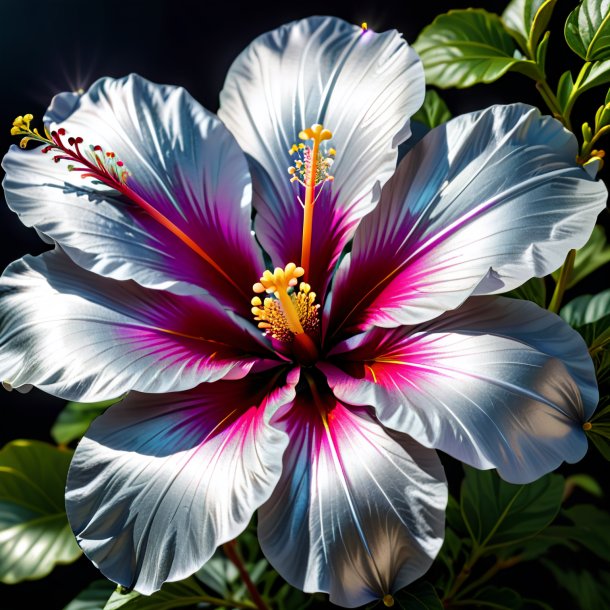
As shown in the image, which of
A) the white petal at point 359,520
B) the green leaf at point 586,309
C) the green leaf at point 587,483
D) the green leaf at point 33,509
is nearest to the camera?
the white petal at point 359,520

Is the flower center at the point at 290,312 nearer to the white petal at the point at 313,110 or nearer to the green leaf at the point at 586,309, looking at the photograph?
the white petal at the point at 313,110

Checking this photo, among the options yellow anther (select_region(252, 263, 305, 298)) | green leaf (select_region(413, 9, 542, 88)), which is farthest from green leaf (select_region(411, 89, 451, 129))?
yellow anther (select_region(252, 263, 305, 298))

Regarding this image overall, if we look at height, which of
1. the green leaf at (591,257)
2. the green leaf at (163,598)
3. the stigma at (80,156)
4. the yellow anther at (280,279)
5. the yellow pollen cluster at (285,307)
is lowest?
the green leaf at (163,598)

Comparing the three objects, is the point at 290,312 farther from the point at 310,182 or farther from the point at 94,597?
the point at 94,597

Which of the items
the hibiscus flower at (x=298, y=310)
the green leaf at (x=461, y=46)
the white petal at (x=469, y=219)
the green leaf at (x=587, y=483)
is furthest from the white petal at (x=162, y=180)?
the green leaf at (x=587, y=483)

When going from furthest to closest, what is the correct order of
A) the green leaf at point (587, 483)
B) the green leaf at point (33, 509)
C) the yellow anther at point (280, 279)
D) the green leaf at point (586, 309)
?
the green leaf at point (587, 483) < the green leaf at point (586, 309) < the green leaf at point (33, 509) < the yellow anther at point (280, 279)

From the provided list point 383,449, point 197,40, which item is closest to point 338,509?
point 383,449

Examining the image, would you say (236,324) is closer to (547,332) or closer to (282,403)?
(282,403)
